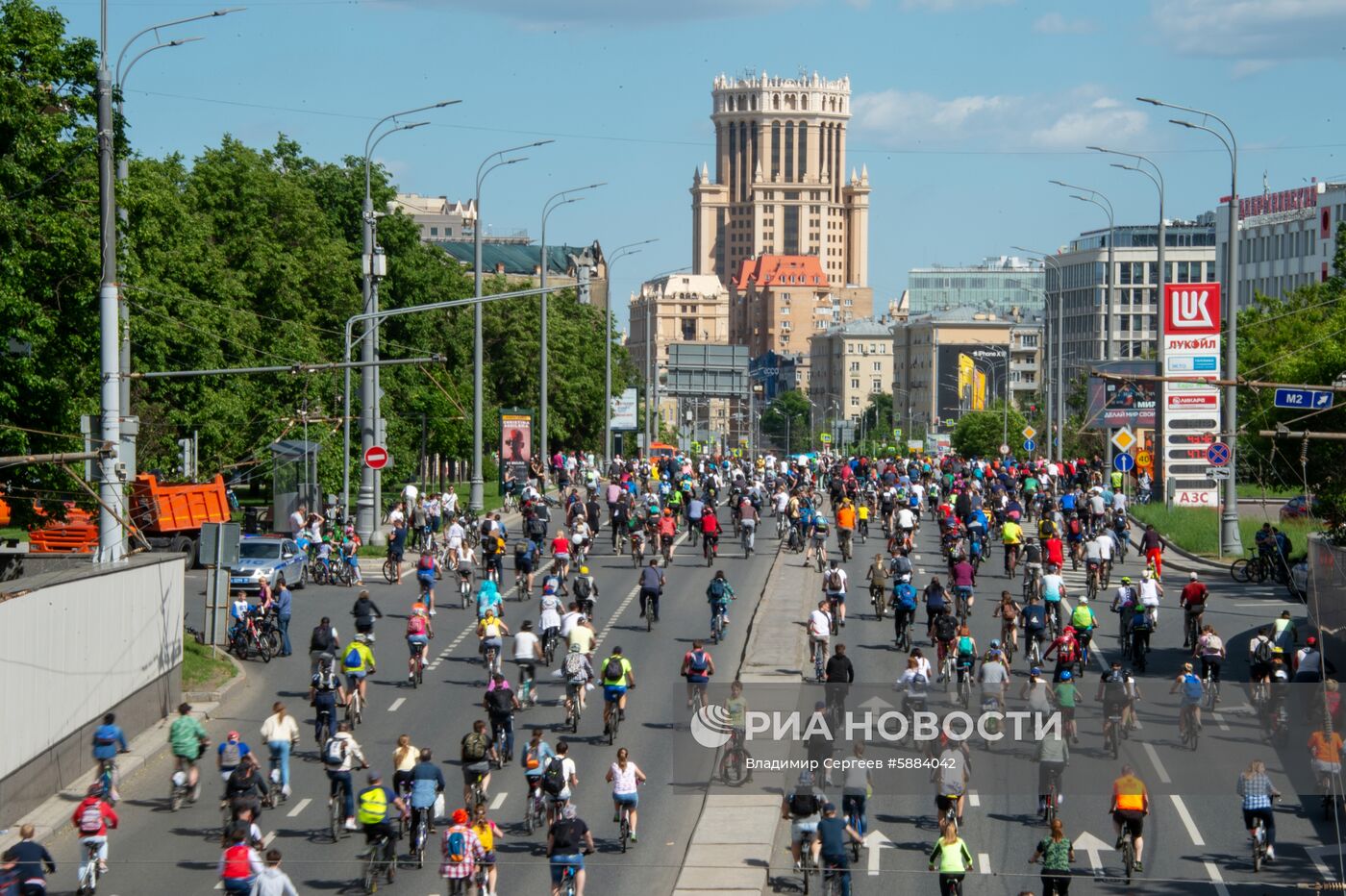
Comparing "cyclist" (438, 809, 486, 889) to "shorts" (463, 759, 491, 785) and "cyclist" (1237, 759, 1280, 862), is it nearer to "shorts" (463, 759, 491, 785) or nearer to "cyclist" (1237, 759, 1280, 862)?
"shorts" (463, 759, 491, 785)

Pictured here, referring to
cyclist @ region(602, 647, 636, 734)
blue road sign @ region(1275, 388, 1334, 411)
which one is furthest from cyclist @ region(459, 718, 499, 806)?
blue road sign @ region(1275, 388, 1334, 411)

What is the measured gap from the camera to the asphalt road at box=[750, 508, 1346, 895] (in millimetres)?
20234

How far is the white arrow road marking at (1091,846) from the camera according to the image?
2077 cm

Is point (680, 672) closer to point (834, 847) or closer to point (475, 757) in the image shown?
point (475, 757)

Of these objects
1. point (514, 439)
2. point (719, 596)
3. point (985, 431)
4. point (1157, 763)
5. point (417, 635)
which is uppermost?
point (985, 431)

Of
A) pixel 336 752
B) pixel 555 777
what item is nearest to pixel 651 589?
pixel 336 752

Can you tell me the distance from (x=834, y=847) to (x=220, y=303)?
37251 millimetres

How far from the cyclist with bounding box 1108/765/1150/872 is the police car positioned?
68.3 ft

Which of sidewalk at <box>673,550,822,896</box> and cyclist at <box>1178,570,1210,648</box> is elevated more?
cyclist at <box>1178,570,1210,648</box>

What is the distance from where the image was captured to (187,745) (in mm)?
22828

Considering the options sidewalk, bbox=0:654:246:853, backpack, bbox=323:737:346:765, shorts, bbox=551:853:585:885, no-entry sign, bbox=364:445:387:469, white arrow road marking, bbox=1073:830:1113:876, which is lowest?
white arrow road marking, bbox=1073:830:1113:876

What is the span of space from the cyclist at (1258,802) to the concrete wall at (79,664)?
14.2 metres

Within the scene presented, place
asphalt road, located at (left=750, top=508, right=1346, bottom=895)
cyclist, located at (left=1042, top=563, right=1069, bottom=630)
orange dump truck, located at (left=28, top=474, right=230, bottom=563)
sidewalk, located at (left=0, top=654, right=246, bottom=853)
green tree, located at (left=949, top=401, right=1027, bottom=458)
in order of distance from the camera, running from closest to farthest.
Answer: asphalt road, located at (left=750, top=508, right=1346, bottom=895) < sidewalk, located at (left=0, top=654, right=246, bottom=853) < cyclist, located at (left=1042, top=563, right=1069, bottom=630) < orange dump truck, located at (left=28, top=474, right=230, bottom=563) < green tree, located at (left=949, top=401, right=1027, bottom=458)

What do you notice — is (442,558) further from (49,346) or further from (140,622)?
(140,622)
